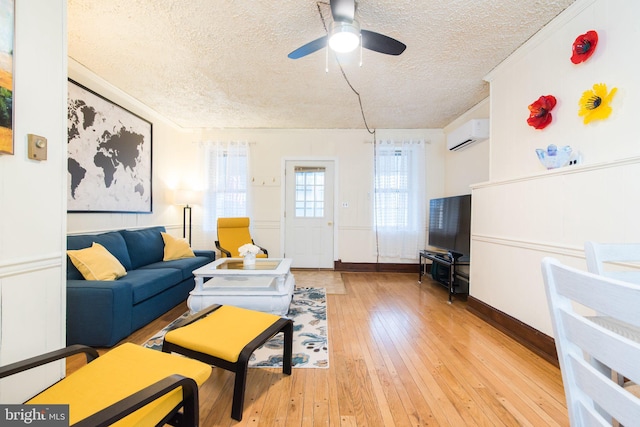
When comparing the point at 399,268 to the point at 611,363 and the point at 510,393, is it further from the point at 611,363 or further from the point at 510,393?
the point at 611,363

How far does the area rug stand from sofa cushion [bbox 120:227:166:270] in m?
0.98

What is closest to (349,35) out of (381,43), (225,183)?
(381,43)

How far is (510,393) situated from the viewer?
156 cm

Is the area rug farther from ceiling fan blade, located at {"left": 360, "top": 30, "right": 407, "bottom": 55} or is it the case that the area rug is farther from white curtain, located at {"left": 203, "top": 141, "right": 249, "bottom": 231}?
ceiling fan blade, located at {"left": 360, "top": 30, "right": 407, "bottom": 55}

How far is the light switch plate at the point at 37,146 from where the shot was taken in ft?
3.97

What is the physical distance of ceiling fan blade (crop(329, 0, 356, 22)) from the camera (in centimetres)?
167

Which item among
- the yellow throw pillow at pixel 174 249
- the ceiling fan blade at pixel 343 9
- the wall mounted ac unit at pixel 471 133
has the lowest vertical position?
the yellow throw pillow at pixel 174 249

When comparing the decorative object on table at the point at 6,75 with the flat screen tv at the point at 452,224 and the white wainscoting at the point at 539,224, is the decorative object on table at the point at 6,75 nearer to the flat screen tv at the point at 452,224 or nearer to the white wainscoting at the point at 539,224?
the white wainscoting at the point at 539,224

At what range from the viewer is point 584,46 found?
68.3 inches

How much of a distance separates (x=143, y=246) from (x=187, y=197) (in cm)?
111

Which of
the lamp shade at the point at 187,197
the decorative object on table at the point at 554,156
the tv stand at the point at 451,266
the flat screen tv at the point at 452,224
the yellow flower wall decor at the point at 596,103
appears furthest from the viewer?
the lamp shade at the point at 187,197

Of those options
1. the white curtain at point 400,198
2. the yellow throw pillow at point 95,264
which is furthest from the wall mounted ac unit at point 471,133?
the yellow throw pillow at point 95,264

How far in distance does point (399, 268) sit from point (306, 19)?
12.9ft

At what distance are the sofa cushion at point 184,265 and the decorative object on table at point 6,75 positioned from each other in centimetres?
209
